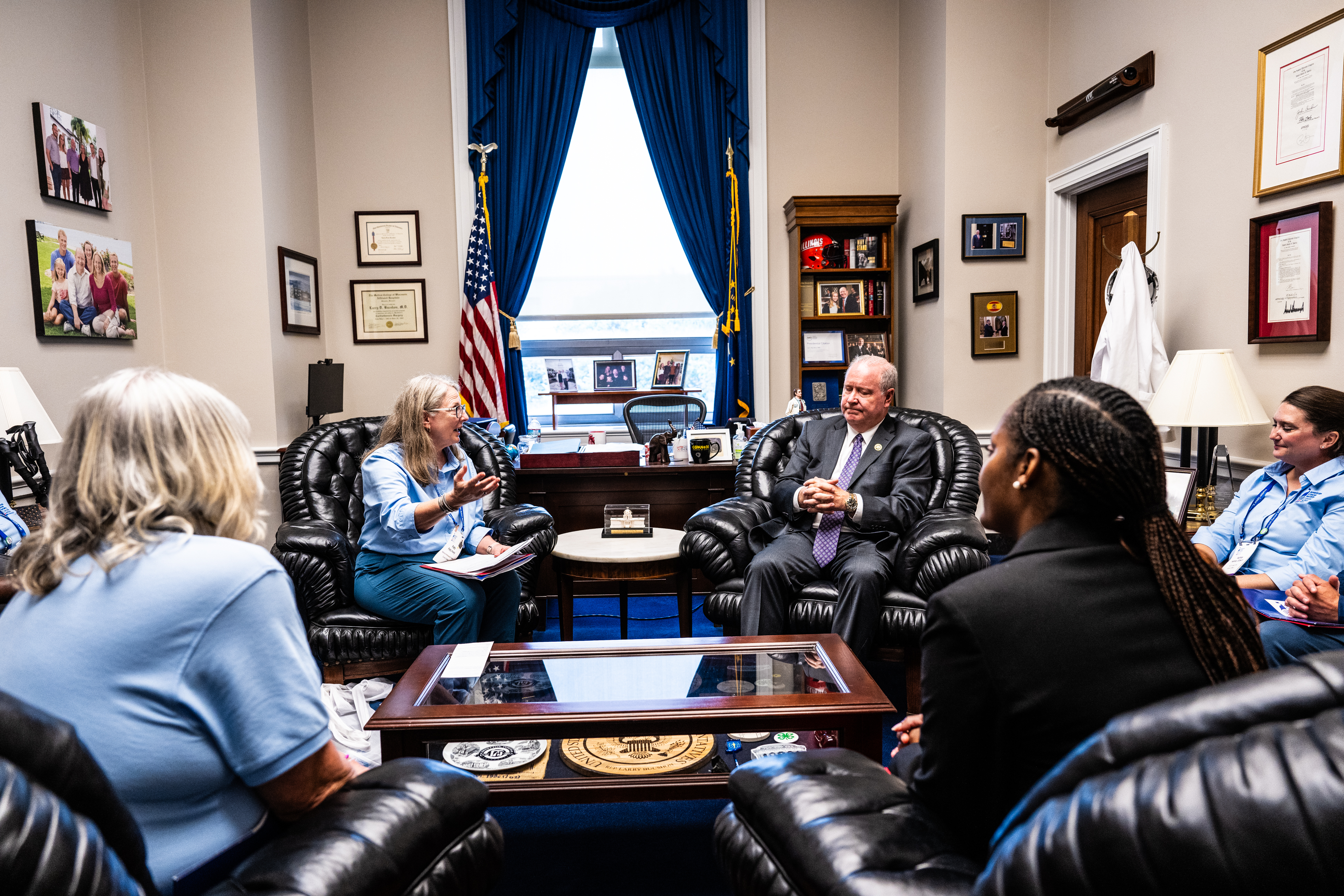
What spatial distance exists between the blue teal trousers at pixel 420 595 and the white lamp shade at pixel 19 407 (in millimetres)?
1103

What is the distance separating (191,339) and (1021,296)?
4.52m

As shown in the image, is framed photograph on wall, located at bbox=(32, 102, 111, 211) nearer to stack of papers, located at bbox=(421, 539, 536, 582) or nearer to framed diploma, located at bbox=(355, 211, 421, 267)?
framed diploma, located at bbox=(355, 211, 421, 267)

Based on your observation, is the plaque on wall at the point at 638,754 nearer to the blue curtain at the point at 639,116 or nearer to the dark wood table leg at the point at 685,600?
the dark wood table leg at the point at 685,600

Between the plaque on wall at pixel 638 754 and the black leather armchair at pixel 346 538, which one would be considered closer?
the plaque on wall at pixel 638 754

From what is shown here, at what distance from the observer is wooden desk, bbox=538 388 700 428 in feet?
17.5

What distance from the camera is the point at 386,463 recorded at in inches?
106

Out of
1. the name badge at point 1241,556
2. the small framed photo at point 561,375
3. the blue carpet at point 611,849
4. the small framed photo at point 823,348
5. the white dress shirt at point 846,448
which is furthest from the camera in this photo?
the small framed photo at point 561,375

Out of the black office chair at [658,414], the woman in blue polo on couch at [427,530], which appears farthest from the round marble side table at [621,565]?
the black office chair at [658,414]

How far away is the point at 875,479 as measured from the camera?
121 inches

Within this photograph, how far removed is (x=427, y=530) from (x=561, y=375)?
116 inches

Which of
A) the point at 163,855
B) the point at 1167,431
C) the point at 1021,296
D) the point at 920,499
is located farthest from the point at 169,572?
the point at 1021,296

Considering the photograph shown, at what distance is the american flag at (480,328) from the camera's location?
512cm

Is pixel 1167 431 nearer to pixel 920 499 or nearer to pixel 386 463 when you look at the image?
pixel 920 499

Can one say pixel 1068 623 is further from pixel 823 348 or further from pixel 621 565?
pixel 823 348
